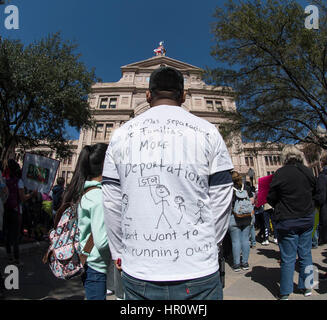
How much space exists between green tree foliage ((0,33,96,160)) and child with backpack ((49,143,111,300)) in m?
10.6

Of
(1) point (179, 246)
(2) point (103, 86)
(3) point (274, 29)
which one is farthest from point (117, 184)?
(2) point (103, 86)

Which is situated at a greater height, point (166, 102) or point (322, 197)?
point (166, 102)

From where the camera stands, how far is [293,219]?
2.94 m

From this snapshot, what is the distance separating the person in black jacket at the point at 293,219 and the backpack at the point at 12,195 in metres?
5.04

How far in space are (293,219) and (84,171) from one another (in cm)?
276

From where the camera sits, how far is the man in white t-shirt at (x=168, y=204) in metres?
1.05

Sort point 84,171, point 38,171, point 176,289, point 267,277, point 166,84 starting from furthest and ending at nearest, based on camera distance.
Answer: point 38,171, point 267,277, point 84,171, point 166,84, point 176,289

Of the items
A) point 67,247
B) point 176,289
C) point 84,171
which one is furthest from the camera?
point 84,171

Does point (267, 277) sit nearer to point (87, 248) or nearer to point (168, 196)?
point (87, 248)

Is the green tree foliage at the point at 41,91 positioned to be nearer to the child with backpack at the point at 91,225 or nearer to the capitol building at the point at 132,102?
the child with backpack at the point at 91,225

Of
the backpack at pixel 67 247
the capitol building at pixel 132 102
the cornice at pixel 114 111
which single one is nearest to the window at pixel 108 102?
the capitol building at pixel 132 102

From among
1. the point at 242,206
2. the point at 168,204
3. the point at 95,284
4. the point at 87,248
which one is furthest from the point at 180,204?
the point at 242,206

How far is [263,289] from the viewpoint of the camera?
3.42 meters

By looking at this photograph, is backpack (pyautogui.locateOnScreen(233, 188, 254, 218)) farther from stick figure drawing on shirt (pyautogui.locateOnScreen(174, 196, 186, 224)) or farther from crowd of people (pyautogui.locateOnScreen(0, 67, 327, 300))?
stick figure drawing on shirt (pyautogui.locateOnScreen(174, 196, 186, 224))
